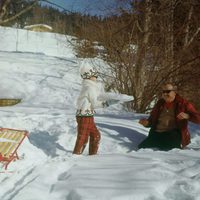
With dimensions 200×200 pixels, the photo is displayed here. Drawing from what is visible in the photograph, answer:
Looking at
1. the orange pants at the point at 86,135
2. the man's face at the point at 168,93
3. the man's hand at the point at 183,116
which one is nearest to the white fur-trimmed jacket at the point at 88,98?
the orange pants at the point at 86,135

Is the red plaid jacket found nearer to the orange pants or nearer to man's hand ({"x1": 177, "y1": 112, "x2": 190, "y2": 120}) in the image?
Result: man's hand ({"x1": 177, "y1": 112, "x2": 190, "y2": 120})

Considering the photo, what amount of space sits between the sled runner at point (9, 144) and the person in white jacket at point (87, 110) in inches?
31.1

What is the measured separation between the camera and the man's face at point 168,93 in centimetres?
626

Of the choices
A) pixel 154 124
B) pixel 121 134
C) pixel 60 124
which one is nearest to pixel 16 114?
pixel 60 124

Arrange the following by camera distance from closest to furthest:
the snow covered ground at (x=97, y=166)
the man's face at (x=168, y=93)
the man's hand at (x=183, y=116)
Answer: the snow covered ground at (x=97, y=166)
the man's hand at (x=183, y=116)
the man's face at (x=168, y=93)

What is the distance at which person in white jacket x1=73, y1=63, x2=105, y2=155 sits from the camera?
579cm

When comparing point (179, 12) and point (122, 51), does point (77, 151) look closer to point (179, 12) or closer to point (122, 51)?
point (122, 51)

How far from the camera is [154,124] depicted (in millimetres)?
6621

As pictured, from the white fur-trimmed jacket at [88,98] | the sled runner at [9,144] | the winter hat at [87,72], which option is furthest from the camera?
the winter hat at [87,72]

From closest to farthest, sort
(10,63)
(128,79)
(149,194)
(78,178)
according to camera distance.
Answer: (149,194)
(78,178)
(128,79)
(10,63)

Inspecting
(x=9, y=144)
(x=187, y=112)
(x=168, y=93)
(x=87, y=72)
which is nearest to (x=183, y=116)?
(x=187, y=112)

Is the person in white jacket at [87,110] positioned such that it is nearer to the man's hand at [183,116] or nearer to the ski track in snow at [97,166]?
the ski track in snow at [97,166]

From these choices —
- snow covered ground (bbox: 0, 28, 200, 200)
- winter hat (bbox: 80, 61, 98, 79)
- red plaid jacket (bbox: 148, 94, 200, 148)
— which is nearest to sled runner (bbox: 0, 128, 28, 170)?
snow covered ground (bbox: 0, 28, 200, 200)

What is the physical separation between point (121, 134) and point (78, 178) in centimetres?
302
